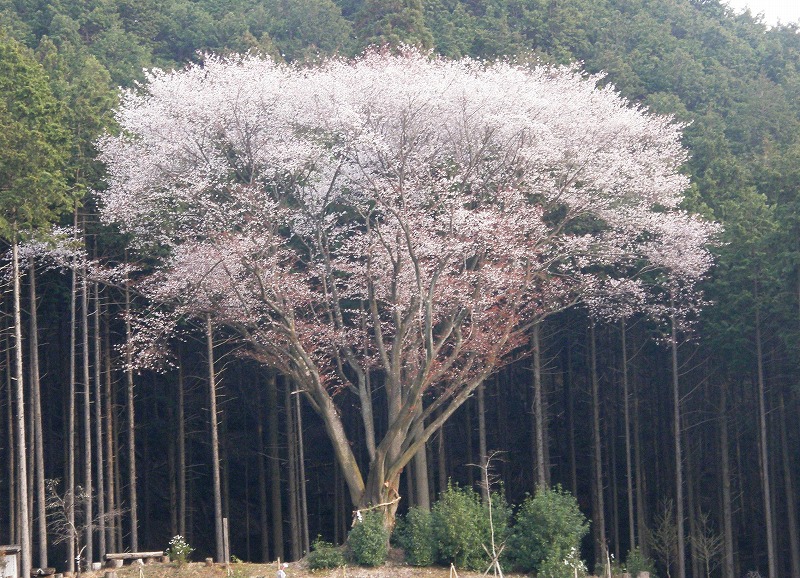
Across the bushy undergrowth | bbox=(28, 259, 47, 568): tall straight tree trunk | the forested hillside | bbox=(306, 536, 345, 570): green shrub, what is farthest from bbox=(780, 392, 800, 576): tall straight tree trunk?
bbox=(28, 259, 47, 568): tall straight tree trunk

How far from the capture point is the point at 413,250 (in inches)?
709

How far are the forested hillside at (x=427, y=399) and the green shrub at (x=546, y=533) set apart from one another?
4.83 m

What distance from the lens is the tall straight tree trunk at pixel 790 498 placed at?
78.7ft

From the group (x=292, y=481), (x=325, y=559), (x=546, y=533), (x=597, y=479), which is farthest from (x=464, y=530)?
(x=292, y=481)

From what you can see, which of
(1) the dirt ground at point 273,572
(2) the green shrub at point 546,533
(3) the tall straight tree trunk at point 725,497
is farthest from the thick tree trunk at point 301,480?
(3) the tall straight tree trunk at point 725,497

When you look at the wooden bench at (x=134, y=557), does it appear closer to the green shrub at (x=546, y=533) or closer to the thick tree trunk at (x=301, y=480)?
the thick tree trunk at (x=301, y=480)

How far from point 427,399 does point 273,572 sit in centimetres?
1077

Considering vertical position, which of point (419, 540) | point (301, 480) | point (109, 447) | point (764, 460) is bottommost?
point (419, 540)

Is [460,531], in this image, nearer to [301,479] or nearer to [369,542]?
[369,542]

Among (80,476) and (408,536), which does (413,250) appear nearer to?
(408,536)

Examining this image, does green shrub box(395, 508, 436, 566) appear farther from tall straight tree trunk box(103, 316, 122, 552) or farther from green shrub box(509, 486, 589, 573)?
tall straight tree trunk box(103, 316, 122, 552)

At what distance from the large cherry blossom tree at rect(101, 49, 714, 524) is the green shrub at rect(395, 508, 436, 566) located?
0.60 meters

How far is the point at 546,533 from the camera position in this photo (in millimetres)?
17562

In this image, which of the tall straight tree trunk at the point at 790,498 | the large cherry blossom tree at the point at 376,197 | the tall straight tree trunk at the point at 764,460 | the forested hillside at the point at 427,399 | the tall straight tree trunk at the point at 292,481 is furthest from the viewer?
the tall straight tree trunk at the point at 292,481
